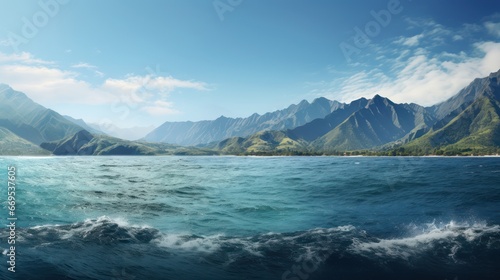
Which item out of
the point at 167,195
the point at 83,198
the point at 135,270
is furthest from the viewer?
the point at 167,195

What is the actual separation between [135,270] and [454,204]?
5406 cm

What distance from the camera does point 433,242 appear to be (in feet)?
98.6

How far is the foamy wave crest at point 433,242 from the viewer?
88.7ft

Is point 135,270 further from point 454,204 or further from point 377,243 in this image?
point 454,204

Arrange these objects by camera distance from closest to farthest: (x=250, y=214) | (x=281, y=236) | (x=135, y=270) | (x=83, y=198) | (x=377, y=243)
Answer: (x=135, y=270)
(x=377, y=243)
(x=281, y=236)
(x=250, y=214)
(x=83, y=198)

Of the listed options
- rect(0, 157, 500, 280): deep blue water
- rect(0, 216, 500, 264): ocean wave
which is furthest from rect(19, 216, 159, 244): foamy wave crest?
rect(0, 157, 500, 280): deep blue water

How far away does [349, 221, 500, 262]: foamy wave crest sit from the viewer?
1065 inches

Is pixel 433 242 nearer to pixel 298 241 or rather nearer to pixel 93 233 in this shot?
pixel 298 241

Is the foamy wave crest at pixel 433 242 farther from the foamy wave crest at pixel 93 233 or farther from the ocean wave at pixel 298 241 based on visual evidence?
the foamy wave crest at pixel 93 233

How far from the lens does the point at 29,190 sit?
64.6 meters

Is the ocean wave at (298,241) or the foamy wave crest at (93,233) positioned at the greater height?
the ocean wave at (298,241)

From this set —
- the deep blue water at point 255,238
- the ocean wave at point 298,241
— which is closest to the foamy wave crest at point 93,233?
the ocean wave at point 298,241

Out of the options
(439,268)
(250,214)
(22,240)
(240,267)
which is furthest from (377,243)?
(22,240)

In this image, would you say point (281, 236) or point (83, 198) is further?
point (83, 198)
